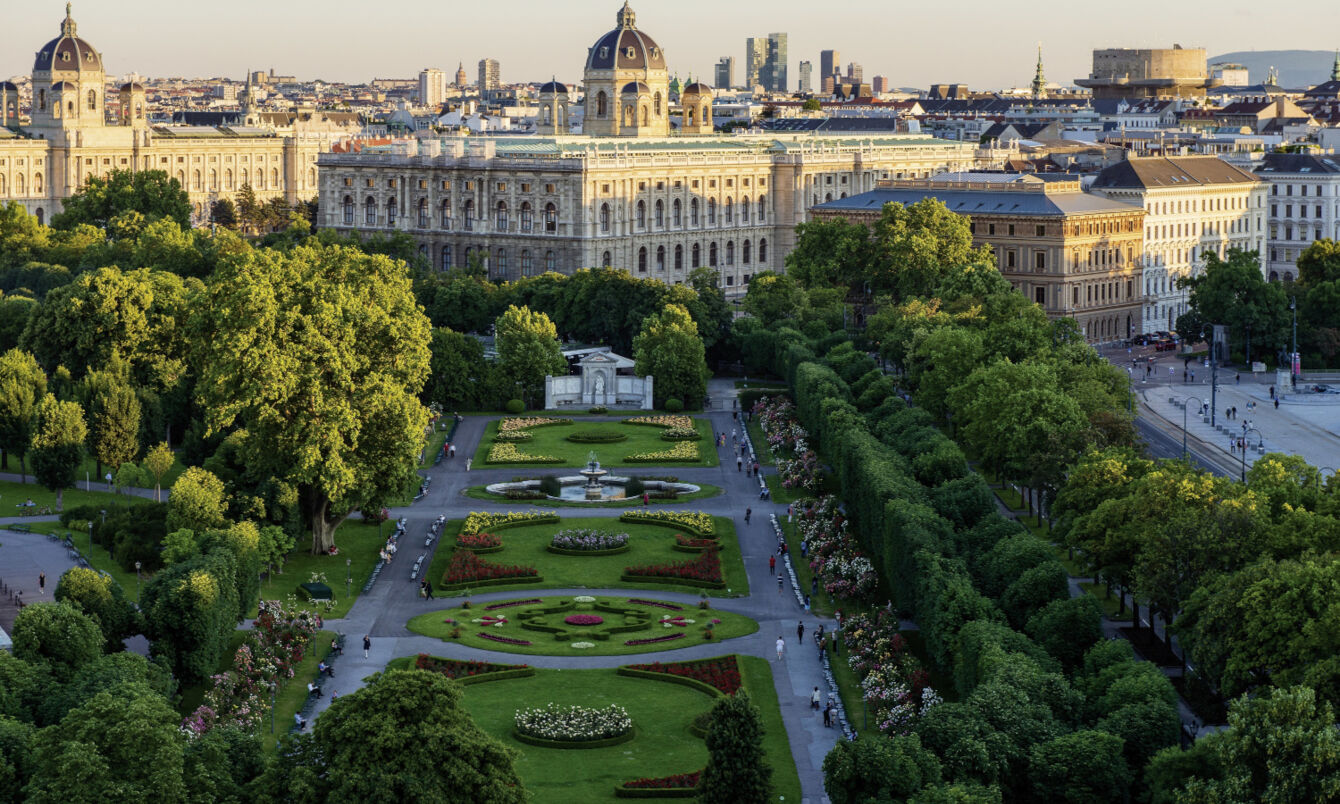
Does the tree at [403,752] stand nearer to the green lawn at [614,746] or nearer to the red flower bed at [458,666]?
the green lawn at [614,746]

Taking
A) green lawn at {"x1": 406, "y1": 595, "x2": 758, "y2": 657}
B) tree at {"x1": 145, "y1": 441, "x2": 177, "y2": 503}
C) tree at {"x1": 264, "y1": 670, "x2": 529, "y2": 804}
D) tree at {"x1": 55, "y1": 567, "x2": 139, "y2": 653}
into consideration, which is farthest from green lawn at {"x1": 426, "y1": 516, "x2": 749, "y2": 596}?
tree at {"x1": 264, "y1": 670, "x2": 529, "y2": 804}

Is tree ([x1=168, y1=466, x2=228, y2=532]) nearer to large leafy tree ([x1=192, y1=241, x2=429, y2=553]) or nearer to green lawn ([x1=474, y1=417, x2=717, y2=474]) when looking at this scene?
large leafy tree ([x1=192, y1=241, x2=429, y2=553])

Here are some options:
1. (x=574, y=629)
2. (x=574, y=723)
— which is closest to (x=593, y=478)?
(x=574, y=629)

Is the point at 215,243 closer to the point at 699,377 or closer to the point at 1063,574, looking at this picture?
the point at 699,377

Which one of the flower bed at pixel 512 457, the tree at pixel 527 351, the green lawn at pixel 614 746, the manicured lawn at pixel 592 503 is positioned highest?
the tree at pixel 527 351

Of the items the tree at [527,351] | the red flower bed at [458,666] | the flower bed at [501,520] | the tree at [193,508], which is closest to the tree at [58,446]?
the tree at [193,508]

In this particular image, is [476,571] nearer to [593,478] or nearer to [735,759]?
[593,478]
